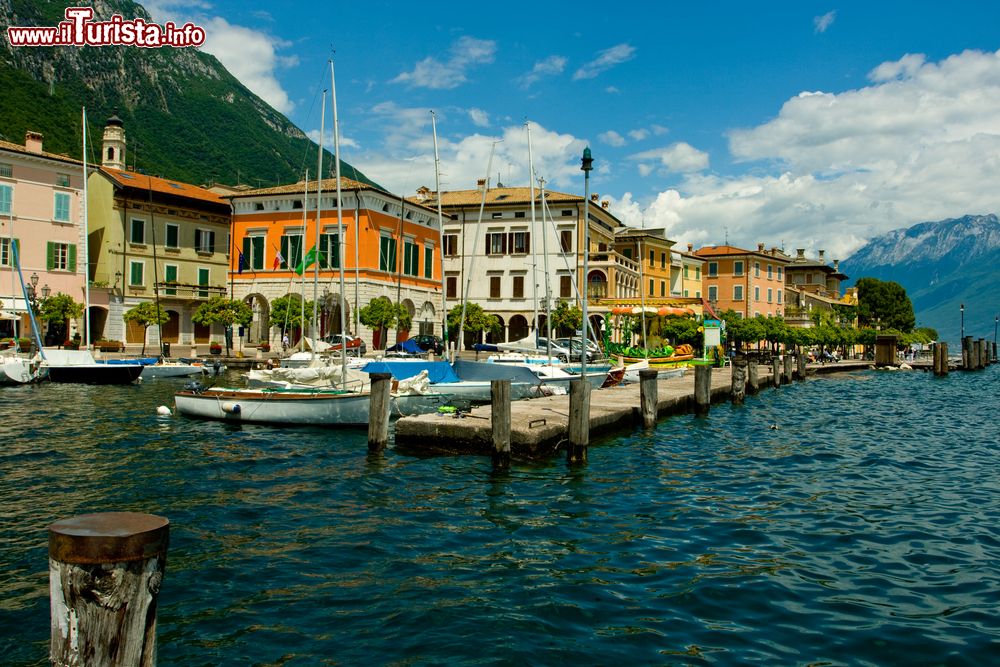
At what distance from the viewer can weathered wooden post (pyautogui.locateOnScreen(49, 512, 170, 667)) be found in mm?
3521

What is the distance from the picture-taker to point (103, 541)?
349cm

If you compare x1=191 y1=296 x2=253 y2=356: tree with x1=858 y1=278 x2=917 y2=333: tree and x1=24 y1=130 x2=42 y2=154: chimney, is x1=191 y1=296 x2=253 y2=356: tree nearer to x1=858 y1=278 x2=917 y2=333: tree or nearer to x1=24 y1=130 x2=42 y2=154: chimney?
x1=24 y1=130 x2=42 y2=154: chimney

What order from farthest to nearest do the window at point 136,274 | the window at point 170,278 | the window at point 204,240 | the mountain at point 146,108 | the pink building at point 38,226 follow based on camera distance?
the mountain at point 146,108
the window at point 204,240
the window at point 170,278
the window at point 136,274
the pink building at point 38,226

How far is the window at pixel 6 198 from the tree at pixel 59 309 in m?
5.67

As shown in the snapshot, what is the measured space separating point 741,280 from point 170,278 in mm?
56223

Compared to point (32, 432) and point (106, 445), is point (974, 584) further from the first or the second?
point (32, 432)

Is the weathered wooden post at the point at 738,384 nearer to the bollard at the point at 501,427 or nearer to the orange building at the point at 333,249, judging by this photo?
the bollard at the point at 501,427

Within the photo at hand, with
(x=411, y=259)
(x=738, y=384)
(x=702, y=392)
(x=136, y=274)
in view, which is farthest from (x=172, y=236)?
(x=702, y=392)

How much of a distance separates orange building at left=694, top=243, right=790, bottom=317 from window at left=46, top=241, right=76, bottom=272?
191 feet

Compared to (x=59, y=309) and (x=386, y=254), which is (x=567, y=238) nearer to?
(x=386, y=254)

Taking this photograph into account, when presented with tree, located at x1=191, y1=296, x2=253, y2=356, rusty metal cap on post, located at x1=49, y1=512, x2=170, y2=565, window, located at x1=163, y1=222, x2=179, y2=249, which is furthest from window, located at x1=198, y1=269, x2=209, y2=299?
rusty metal cap on post, located at x1=49, y1=512, x2=170, y2=565

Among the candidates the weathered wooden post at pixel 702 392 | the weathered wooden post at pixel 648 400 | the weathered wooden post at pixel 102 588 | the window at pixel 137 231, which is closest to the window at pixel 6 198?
the window at pixel 137 231

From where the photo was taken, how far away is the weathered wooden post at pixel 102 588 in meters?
3.52

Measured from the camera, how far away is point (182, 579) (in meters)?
8.59
